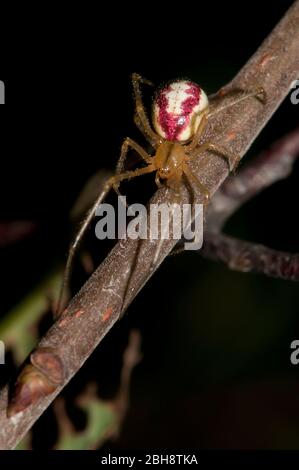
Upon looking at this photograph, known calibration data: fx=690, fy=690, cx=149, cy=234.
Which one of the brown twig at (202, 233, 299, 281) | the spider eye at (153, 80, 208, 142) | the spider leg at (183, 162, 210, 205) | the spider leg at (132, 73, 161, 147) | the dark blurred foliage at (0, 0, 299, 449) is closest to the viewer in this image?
the spider leg at (183, 162, 210, 205)

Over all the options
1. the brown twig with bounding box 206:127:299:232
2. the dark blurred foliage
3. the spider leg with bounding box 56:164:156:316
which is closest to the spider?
the spider leg with bounding box 56:164:156:316

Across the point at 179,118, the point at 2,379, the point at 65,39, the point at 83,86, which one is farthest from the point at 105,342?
the point at 65,39

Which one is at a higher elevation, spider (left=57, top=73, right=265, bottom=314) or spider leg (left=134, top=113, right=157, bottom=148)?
spider leg (left=134, top=113, right=157, bottom=148)

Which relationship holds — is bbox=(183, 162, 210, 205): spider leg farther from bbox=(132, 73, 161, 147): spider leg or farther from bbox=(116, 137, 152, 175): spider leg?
bbox=(132, 73, 161, 147): spider leg

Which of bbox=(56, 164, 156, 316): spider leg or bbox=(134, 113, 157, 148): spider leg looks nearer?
bbox=(56, 164, 156, 316): spider leg

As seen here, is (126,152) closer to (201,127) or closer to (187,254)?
(201,127)

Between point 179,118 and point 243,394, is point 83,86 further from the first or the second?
point 243,394

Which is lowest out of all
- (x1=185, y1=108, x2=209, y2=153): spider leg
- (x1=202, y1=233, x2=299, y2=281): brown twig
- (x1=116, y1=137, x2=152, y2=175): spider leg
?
(x1=202, y1=233, x2=299, y2=281): brown twig
